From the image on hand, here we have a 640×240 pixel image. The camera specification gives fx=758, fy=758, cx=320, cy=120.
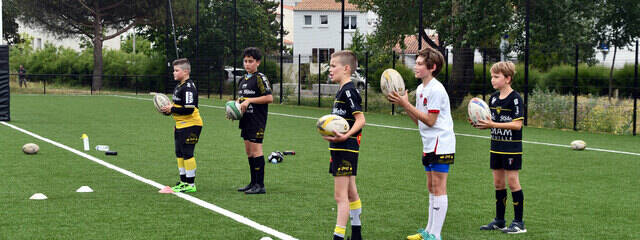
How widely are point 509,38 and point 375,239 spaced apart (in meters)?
18.4

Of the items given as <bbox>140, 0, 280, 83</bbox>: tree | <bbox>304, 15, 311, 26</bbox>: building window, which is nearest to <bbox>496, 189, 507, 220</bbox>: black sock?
<bbox>140, 0, 280, 83</bbox>: tree

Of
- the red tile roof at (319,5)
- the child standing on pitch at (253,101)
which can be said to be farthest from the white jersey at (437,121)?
the red tile roof at (319,5)

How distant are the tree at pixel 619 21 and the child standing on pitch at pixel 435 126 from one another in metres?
24.9

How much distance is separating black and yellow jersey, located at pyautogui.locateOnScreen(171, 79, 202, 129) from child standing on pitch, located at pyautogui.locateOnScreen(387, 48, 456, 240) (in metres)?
3.46

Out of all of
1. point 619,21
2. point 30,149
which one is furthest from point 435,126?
point 619,21

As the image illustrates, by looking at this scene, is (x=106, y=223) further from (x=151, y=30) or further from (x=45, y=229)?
(x=151, y=30)

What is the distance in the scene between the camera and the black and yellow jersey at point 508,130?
679 centimetres

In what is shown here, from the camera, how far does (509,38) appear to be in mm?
23844

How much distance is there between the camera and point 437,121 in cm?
614

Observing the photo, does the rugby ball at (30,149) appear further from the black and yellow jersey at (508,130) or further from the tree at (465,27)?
the tree at (465,27)

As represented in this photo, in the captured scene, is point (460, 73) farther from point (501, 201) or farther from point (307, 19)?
point (307, 19)

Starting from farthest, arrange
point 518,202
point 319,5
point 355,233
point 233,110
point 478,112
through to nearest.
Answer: point 319,5, point 233,110, point 518,202, point 478,112, point 355,233

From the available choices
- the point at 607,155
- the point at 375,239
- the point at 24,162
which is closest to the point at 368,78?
the point at 607,155

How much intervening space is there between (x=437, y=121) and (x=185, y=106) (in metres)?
3.71
